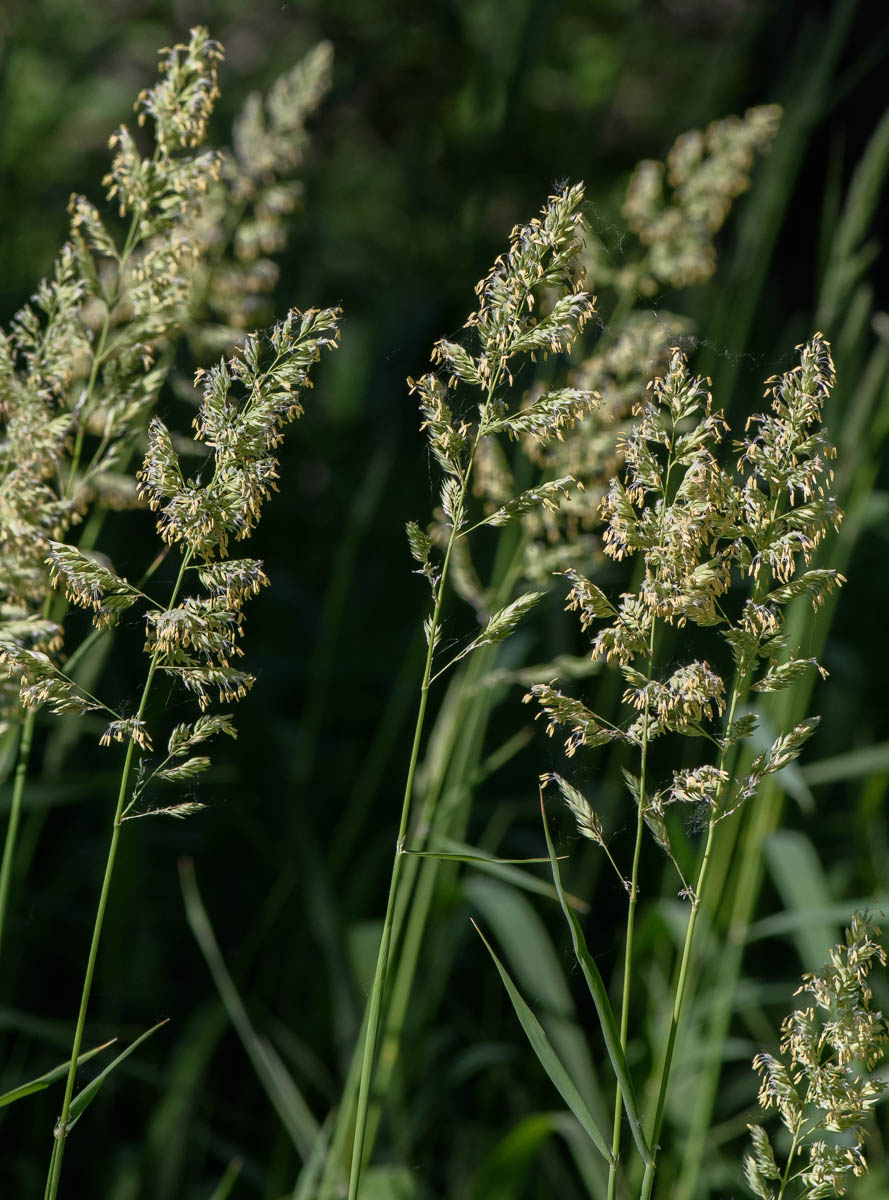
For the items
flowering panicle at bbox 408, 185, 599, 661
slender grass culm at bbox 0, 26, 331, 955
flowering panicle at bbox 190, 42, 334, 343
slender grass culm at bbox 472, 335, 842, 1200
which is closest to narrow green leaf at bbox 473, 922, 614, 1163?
slender grass culm at bbox 472, 335, 842, 1200

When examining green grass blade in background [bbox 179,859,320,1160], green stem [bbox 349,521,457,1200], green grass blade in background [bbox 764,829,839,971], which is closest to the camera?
green stem [bbox 349,521,457,1200]

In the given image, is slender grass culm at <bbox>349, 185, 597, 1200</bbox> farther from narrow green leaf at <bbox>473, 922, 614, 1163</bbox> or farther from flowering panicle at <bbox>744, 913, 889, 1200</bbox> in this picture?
flowering panicle at <bbox>744, 913, 889, 1200</bbox>

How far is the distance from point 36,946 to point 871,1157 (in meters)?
1.06

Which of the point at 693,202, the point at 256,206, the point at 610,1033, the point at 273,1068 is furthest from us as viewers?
the point at 693,202

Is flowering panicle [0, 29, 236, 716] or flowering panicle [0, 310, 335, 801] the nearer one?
flowering panicle [0, 310, 335, 801]

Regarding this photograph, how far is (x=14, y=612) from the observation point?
0.56 metres

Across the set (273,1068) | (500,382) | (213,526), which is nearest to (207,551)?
(213,526)

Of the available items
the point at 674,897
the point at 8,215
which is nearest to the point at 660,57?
the point at 8,215

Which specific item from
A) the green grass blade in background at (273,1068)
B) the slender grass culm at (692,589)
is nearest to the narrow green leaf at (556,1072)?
the slender grass culm at (692,589)

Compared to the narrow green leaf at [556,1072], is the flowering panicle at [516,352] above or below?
above

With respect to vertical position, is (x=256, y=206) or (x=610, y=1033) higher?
(x=256, y=206)

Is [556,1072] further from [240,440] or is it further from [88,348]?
[88,348]

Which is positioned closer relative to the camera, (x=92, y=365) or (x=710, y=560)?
(x=710, y=560)

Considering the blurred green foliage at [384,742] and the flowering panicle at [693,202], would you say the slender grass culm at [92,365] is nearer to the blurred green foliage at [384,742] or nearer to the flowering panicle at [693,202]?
the blurred green foliage at [384,742]
